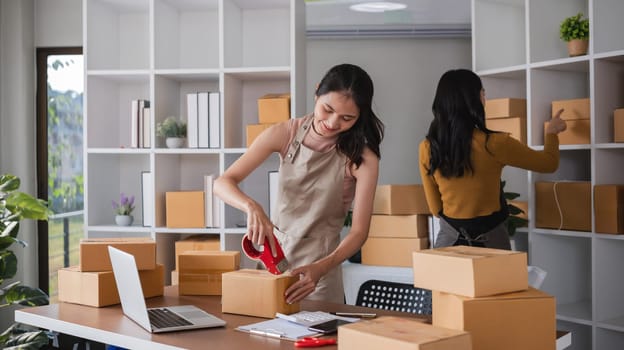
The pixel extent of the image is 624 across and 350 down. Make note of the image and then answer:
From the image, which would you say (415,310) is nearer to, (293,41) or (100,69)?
(293,41)

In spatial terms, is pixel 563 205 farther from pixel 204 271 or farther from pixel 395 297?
pixel 204 271

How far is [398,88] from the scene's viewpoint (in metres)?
4.96

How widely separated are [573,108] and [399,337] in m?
2.65

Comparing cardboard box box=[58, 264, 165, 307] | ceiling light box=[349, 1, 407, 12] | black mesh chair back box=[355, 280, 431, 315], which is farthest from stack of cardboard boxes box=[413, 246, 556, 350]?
ceiling light box=[349, 1, 407, 12]

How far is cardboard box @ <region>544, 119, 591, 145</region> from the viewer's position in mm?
3576

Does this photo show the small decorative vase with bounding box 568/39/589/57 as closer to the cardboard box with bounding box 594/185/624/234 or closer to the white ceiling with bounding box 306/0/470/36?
the cardboard box with bounding box 594/185/624/234

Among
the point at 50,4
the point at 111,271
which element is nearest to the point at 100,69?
the point at 50,4

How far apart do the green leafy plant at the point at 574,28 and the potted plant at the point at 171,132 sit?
2185mm

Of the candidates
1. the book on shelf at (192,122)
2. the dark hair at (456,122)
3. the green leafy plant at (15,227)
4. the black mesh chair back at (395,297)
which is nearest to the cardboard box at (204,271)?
the black mesh chair back at (395,297)

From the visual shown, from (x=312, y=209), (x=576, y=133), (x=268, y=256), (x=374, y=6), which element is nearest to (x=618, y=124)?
(x=576, y=133)

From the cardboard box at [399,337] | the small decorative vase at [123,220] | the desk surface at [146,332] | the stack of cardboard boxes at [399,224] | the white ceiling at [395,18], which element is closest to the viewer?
the cardboard box at [399,337]

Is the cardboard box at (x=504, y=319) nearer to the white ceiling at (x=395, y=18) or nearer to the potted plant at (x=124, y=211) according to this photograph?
the potted plant at (x=124, y=211)

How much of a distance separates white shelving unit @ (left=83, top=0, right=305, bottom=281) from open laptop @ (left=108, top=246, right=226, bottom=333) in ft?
6.18

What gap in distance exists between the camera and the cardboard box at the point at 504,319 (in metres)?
1.56
